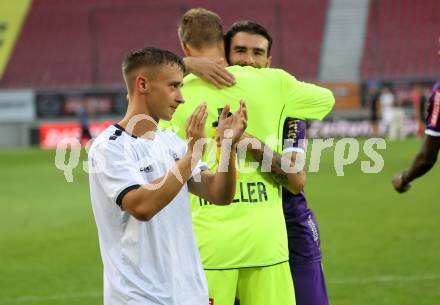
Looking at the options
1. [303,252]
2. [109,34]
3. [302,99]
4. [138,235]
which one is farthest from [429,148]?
[109,34]

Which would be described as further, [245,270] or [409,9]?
[409,9]

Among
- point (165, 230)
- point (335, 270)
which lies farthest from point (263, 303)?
point (335, 270)

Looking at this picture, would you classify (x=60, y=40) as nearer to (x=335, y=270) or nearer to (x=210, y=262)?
(x=335, y=270)

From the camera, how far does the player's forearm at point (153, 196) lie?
3398mm

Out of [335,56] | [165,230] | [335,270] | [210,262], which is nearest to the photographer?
[165,230]

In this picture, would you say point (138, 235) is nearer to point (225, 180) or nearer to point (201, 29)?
point (225, 180)

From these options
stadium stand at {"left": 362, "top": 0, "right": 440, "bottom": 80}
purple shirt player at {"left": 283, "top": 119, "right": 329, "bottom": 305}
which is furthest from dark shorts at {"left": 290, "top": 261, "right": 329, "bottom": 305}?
stadium stand at {"left": 362, "top": 0, "right": 440, "bottom": 80}

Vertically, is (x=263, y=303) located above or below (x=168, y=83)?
below

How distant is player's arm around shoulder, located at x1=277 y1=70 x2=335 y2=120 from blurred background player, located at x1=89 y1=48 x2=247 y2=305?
791 millimetres

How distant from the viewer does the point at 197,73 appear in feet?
14.5

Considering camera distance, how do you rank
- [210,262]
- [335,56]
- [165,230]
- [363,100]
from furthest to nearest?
[335,56] → [363,100] → [210,262] → [165,230]

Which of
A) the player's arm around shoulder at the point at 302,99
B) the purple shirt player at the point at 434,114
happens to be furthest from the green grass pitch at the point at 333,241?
the player's arm around shoulder at the point at 302,99

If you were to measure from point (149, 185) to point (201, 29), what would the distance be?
49.8 inches

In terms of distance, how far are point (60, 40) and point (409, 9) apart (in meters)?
15.7
